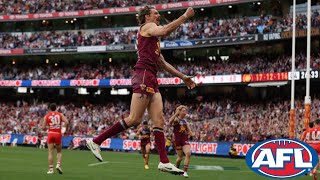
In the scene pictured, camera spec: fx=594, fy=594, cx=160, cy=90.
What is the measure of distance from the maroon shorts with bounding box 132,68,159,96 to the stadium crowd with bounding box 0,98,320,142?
28364mm

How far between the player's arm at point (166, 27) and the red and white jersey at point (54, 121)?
33.7 feet

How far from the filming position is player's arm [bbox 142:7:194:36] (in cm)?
909

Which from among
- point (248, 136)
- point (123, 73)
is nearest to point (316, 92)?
point (248, 136)

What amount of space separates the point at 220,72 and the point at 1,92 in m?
28.3

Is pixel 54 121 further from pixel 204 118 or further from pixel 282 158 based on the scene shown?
pixel 204 118

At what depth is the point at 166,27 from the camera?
361 inches

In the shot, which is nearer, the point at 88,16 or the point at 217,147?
the point at 217,147

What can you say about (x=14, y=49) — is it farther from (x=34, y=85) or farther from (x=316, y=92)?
(x=316, y=92)

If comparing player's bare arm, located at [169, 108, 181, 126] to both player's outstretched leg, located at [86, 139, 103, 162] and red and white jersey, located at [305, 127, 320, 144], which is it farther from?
player's outstretched leg, located at [86, 139, 103, 162]

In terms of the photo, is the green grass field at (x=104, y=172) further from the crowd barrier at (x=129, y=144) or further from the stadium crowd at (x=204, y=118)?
the stadium crowd at (x=204, y=118)

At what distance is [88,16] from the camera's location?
6225 cm

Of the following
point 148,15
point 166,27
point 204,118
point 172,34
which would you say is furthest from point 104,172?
point 172,34

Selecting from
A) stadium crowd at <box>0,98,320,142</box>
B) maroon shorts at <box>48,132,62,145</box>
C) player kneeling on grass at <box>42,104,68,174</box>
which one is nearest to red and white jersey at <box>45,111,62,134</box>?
player kneeling on grass at <box>42,104,68,174</box>

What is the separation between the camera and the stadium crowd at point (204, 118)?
4012 centimetres
